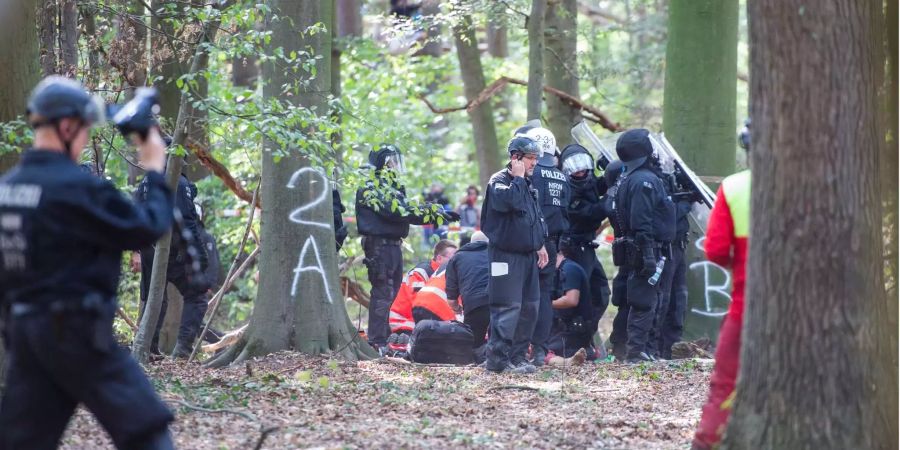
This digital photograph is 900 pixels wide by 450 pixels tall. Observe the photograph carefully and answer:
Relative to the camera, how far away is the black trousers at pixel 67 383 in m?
4.47

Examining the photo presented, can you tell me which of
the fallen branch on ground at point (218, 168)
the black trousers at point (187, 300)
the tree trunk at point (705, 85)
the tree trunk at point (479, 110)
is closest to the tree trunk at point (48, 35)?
the fallen branch on ground at point (218, 168)

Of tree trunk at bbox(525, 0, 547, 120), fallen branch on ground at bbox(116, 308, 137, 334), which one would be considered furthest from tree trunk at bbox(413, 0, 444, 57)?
fallen branch on ground at bbox(116, 308, 137, 334)

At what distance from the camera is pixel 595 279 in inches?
490

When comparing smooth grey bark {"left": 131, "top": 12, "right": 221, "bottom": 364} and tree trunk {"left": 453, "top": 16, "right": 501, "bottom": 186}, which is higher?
tree trunk {"left": 453, "top": 16, "right": 501, "bottom": 186}

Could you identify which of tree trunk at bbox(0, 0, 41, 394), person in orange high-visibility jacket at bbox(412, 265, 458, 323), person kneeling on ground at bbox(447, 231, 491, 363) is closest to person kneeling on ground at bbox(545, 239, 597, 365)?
person kneeling on ground at bbox(447, 231, 491, 363)

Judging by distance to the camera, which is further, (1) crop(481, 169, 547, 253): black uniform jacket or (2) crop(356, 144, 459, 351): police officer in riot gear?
(2) crop(356, 144, 459, 351): police officer in riot gear

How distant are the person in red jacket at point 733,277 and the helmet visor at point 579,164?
6216 mm

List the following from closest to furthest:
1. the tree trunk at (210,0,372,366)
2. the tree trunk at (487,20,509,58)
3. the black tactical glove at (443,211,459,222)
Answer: the tree trunk at (210,0,372,366) → the black tactical glove at (443,211,459,222) → the tree trunk at (487,20,509,58)

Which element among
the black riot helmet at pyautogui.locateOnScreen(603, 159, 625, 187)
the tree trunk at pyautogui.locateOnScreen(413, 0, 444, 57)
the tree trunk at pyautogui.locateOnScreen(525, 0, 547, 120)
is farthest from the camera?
the tree trunk at pyautogui.locateOnScreen(413, 0, 444, 57)

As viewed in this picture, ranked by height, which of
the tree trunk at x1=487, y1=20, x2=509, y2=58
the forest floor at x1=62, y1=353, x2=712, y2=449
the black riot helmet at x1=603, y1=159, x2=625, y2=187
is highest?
the tree trunk at x1=487, y1=20, x2=509, y2=58

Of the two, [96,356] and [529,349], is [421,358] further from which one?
[96,356]

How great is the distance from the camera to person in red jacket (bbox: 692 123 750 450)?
6.09 meters

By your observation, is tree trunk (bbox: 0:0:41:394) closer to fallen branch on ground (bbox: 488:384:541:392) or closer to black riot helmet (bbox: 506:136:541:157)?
fallen branch on ground (bbox: 488:384:541:392)

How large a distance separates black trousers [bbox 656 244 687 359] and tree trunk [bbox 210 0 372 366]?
3.52 meters
